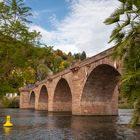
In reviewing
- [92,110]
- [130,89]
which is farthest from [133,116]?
[92,110]

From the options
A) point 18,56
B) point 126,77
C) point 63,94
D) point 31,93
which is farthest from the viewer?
point 31,93

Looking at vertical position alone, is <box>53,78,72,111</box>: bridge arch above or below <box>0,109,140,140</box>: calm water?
above

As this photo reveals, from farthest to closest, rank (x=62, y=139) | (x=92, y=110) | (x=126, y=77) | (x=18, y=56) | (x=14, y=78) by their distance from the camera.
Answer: (x=92, y=110)
(x=62, y=139)
(x=14, y=78)
(x=18, y=56)
(x=126, y=77)

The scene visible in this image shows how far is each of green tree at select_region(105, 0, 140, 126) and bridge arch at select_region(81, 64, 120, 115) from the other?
112 feet

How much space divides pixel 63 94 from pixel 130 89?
59.3 m

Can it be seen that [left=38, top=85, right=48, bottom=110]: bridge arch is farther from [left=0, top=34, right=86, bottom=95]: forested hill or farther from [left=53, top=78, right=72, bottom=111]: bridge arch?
[left=0, top=34, right=86, bottom=95]: forested hill

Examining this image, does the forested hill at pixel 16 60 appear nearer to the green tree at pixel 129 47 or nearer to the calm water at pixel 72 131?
the green tree at pixel 129 47

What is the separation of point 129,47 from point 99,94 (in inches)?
1491

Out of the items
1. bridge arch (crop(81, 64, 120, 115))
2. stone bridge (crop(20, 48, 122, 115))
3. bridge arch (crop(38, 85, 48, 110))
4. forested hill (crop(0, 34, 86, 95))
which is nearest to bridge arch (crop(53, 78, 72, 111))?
stone bridge (crop(20, 48, 122, 115))

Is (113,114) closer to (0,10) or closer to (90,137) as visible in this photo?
(90,137)

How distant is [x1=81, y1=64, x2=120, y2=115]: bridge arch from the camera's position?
4606 cm

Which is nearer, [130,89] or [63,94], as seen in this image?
[130,89]

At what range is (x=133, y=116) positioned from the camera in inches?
398

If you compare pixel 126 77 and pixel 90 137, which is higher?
pixel 126 77
